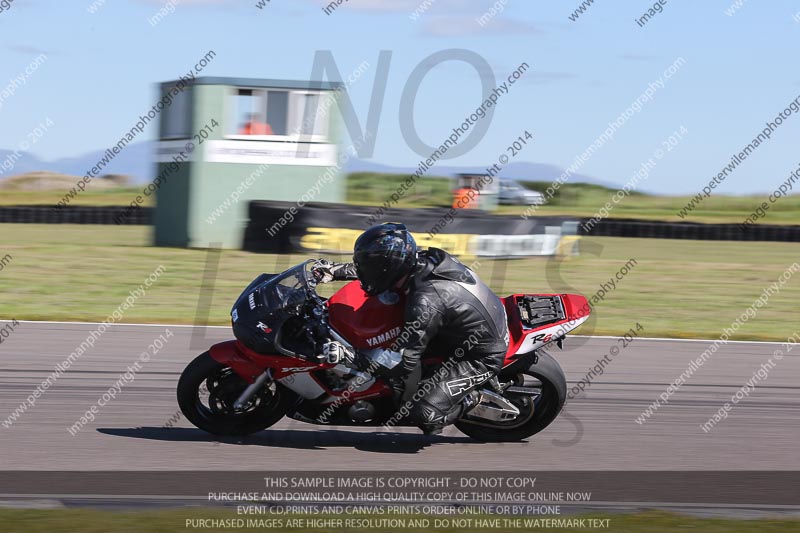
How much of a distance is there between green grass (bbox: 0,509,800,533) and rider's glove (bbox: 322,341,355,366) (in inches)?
49.8

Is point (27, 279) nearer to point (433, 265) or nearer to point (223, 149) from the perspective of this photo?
point (223, 149)

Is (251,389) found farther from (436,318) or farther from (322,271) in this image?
(436,318)

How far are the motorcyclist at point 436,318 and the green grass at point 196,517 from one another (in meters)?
1.36

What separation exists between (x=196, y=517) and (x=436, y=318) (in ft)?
6.50

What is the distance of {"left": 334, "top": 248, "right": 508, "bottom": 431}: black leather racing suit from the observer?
6133mm

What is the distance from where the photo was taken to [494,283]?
54.1ft

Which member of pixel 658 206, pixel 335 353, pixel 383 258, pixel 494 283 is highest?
pixel 383 258

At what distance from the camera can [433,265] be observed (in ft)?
20.6

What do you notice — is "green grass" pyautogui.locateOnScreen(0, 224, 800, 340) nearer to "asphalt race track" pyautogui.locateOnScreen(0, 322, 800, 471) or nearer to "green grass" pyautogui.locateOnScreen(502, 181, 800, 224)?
"asphalt race track" pyautogui.locateOnScreen(0, 322, 800, 471)

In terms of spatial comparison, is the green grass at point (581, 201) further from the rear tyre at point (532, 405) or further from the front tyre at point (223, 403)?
the front tyre at point (223, 403)

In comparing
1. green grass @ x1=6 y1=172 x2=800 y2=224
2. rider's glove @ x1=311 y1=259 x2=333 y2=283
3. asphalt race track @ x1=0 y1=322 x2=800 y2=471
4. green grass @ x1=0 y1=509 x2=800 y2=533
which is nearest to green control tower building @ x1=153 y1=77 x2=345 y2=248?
asphalt race track @ x1=0 y1=322 x2=800 y2=471

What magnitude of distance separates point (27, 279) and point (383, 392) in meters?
11.0

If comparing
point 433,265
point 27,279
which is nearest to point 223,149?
point 27,279

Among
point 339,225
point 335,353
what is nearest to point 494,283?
point 339,225
